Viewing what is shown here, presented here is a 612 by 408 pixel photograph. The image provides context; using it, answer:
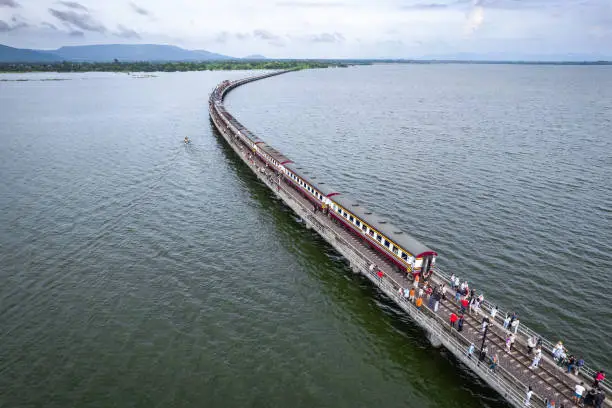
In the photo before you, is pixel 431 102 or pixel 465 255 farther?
pixel 431 102

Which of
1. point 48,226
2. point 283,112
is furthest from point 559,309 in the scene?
point 283,112

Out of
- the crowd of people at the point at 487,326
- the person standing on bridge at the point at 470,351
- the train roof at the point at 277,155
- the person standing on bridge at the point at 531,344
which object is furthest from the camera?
the train roof at the point at 277,155

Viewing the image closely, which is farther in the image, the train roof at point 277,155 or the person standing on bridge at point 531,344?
the train roof at point 277,155

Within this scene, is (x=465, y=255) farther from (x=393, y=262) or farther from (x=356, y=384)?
(x=356, y=384)

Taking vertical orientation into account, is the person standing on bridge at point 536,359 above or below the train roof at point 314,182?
below

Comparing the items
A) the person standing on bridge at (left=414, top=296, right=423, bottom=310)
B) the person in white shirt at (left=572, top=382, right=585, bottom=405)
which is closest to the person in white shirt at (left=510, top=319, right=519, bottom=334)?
the person in white shirt at (left=572, top=382, right=585, bottom=405)

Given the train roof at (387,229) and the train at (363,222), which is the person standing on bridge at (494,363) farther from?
the train roof at (387,229)

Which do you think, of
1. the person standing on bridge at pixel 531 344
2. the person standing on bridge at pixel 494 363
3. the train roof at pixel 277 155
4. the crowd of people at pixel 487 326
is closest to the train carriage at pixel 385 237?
the crowd of people at pixel 487 326
